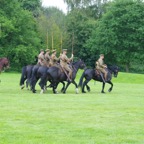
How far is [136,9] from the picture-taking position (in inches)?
2645

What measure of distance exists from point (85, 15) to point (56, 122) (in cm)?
6720

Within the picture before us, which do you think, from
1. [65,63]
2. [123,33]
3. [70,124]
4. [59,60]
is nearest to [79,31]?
[123,33]

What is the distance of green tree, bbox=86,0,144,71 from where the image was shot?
6569cm

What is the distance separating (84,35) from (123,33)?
10472 mm

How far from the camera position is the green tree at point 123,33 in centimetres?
6569

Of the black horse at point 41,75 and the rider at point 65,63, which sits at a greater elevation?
the rider at point 65,63

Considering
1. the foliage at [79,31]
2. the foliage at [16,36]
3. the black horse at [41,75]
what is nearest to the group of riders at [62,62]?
the black horse at [41,75]

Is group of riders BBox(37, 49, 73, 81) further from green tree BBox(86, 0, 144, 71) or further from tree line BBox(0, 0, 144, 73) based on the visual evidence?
green tree BBox(86, 0, 144, 71)

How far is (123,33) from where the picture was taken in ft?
220

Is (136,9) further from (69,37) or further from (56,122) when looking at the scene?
(56,122)

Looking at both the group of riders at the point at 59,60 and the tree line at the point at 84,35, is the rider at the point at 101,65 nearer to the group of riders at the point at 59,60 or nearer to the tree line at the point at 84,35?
the group of riders at the point at 59,60

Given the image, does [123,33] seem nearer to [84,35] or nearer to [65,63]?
[84,35]

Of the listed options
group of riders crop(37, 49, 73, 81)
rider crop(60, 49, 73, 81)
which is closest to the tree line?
group of riders crop(37, 49, 73, 81)

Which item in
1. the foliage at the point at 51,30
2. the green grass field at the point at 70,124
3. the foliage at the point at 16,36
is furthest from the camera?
the foliage at the point at 51,30
